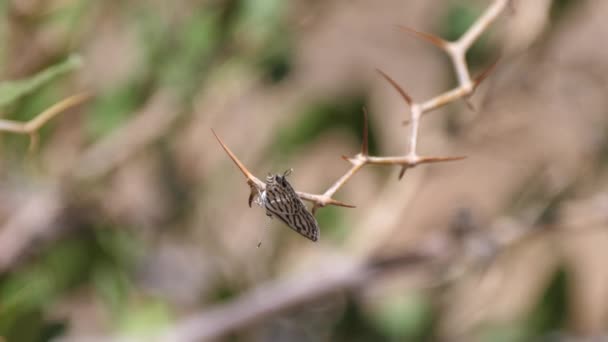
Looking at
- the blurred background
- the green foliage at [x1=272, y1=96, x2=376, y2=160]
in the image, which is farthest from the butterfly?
the green foliage at [x1=272, y1=96, x2=376, y2=160]

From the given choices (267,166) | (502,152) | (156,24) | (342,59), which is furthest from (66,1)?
(342,59)

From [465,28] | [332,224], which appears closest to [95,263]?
[332,224]

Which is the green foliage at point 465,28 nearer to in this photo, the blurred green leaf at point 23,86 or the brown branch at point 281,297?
the brown branch at point 281,297

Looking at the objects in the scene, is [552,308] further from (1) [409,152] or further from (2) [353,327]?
(1) [409,152]

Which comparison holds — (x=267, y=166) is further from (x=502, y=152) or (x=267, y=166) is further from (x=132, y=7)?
(x=502, y=152)

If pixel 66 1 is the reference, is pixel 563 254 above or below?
below

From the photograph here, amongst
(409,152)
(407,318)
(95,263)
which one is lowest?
(409,152)

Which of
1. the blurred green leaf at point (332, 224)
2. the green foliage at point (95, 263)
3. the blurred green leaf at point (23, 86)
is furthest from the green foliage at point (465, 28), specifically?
the blurred green leaf at point (23, 86)

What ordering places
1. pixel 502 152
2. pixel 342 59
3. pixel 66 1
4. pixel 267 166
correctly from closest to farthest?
pixel 66 1, pixel 267 166, pixel 502 152, pixel 342 59

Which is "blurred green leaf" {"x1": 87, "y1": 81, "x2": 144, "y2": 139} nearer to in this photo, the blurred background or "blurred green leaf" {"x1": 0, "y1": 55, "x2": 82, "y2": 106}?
the blurred background

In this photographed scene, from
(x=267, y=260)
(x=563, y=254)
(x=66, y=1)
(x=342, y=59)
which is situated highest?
(x=342, y=59)
